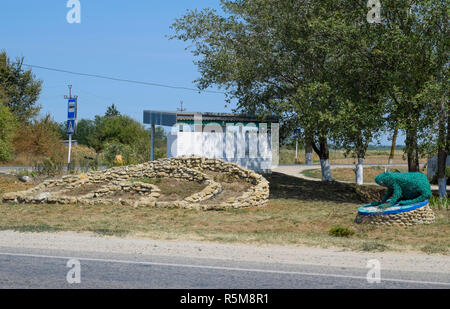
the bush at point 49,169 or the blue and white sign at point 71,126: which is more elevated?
the blue and white sign at point 71,126

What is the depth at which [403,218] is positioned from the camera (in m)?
14.8

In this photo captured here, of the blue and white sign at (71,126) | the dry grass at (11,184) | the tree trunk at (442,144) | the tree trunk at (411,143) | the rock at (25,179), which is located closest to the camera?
the tree trunk at (442,144)

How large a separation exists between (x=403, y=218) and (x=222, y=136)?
16043 millimetres

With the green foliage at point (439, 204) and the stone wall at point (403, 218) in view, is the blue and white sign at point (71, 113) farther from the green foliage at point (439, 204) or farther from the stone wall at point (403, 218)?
the stone wall at point (403, 218)

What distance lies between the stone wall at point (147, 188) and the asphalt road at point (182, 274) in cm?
910

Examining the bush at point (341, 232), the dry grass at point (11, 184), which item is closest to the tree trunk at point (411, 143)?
the bush at point (341, 232)

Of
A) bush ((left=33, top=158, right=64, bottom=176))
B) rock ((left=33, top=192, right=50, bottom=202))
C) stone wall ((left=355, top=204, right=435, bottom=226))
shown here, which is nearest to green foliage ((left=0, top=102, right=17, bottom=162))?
bush ((left=33, top=158, right=64, bottom=176))

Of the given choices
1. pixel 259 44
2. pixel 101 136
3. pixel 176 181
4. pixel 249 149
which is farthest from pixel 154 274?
pixel 101 136

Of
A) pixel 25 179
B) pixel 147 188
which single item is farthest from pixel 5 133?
pixel 147 188

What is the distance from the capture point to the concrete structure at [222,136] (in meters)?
28.5

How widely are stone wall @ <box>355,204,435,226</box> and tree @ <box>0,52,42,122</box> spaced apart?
154 feet

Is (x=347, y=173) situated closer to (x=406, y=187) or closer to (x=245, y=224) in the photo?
(x=406, y=187)

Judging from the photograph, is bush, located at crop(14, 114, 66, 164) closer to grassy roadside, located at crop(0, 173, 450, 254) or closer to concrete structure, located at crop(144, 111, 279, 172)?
concrete structure, located at crop(144, 111, 279, 172)
